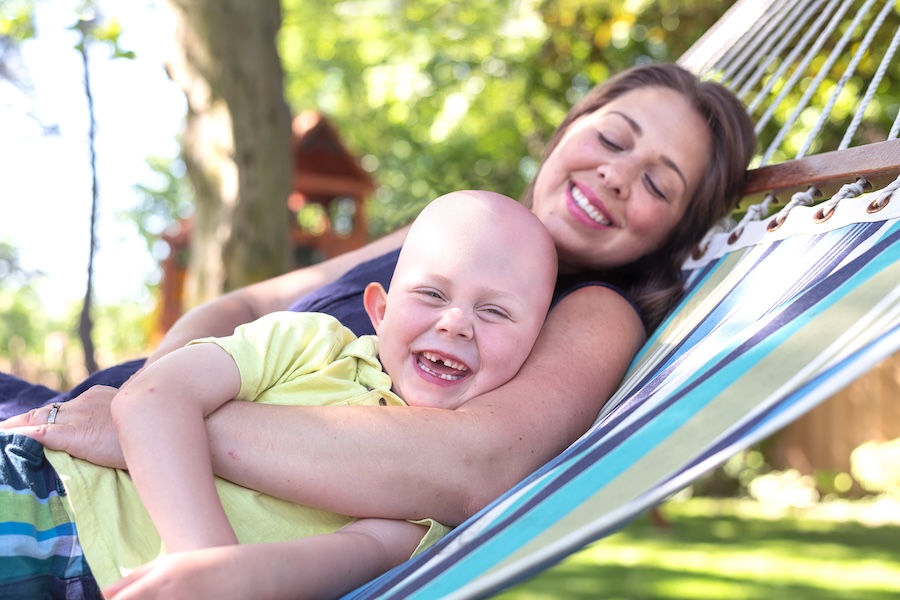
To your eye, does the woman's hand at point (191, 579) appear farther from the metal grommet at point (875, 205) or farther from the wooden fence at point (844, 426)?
the wooden fence at point (844, 426)

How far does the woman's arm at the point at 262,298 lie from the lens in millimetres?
1953

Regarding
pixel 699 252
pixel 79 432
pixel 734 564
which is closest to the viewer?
pixel 79 432

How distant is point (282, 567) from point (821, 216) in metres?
1.07

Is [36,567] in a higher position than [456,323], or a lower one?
lower

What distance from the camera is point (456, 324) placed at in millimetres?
1390

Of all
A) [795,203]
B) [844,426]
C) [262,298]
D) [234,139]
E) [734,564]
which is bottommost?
[844,426]

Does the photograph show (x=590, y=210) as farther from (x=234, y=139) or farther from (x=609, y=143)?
(x=234, y=139)

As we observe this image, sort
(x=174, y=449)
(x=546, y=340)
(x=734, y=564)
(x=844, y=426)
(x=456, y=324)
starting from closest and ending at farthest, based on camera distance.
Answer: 1. (x=174, y=449)
2. (x=456, y=324)
3. (x=546, y=340)
4. (x=734, y=564)
5. (x=844, y=426)

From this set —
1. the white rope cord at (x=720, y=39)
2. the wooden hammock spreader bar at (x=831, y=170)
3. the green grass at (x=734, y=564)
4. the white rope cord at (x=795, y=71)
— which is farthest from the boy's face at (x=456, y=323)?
the green grass at (x=734, y=564)

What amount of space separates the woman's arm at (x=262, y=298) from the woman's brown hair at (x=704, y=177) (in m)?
0.40

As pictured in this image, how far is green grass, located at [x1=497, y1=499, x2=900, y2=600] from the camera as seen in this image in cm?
424

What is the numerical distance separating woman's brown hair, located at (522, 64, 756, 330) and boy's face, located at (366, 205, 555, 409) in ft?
1.79

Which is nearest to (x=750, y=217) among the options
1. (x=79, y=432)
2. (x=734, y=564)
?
(x=79, y=432)

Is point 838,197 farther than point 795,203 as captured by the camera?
No
